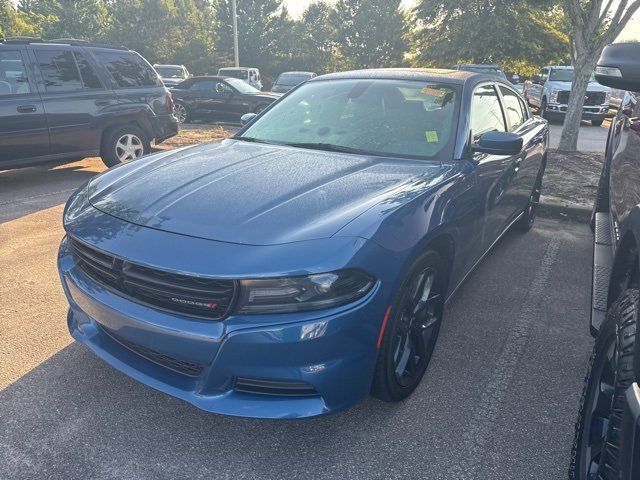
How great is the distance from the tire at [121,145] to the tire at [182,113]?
23.4ft

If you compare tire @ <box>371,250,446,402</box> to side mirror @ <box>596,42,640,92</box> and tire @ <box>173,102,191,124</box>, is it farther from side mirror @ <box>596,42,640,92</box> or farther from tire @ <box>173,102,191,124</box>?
tire @ <box>173,102,191,124</box>

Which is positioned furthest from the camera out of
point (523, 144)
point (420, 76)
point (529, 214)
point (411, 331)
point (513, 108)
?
point (529, 214)

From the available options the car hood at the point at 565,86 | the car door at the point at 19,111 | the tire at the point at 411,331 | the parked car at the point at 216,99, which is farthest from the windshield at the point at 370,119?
the car hood at the point at 565,86

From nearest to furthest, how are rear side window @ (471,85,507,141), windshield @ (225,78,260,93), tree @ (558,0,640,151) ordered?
rear side window @ (471,85,507,141)
tree @ (558,0,640,151)
windshield @ (225,78,260,93)

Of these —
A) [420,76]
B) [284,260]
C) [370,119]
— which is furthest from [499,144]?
[284,260]

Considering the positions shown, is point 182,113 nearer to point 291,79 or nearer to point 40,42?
point 291,79

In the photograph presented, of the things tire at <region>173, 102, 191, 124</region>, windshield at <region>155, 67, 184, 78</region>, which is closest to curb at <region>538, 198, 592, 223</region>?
tire at <region>173, 102, 191, 124</region>

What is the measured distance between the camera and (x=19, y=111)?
6.29m

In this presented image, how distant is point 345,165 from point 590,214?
4.33 m

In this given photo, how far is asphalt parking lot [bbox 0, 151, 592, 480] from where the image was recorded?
2176 millimetres

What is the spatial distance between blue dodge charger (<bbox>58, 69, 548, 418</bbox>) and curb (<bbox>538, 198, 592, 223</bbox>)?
336cm

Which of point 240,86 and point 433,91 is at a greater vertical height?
point 433,91

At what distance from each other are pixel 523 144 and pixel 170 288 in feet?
10.7

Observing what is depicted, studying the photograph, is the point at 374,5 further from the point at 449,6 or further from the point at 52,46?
the point at 52,46
